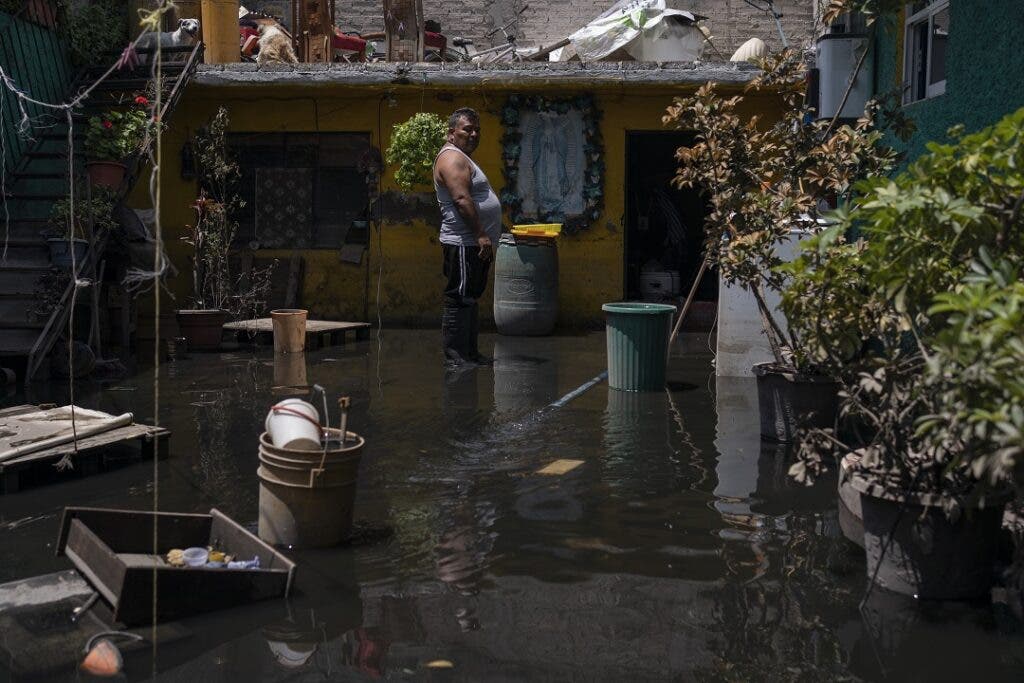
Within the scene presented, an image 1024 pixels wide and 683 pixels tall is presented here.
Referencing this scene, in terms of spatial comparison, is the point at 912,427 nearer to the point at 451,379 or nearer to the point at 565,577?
the point at 565,577

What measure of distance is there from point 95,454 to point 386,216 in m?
7.77

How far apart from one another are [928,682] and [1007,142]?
6.23ft

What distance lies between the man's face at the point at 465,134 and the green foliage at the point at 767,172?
2.43 metres

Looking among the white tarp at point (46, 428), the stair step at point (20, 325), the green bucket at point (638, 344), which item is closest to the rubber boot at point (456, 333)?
the green bucket at point (638, 344)

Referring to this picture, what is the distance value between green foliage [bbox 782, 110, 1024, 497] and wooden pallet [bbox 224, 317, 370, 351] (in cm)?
756

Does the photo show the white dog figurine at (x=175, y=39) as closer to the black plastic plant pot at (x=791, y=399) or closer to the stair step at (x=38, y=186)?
the stair step at (x=38, y=186)

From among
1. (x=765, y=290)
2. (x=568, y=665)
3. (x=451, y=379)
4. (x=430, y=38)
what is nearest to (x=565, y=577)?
(x=568, y=665)

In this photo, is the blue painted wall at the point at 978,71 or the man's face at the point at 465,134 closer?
the blue painted wall at the point at 978,71

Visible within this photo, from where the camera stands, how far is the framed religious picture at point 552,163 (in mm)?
13789

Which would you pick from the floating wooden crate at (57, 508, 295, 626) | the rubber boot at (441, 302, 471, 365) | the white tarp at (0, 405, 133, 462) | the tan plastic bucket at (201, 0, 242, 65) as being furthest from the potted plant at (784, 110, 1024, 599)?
the tan plastic bucket at (201, 0, 242, 65)

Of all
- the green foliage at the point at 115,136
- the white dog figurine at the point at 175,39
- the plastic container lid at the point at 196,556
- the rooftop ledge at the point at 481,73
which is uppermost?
the white dog figurine at the point at 175,39

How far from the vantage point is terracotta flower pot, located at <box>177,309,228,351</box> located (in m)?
11.8

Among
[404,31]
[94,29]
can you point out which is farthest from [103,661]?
[94,29]

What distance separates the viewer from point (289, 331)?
1152cm
